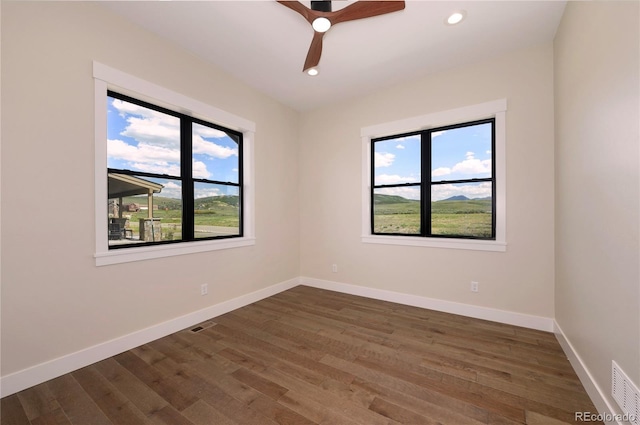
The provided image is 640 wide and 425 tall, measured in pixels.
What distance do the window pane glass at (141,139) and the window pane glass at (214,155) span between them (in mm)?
250

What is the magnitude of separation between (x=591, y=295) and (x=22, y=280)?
3930 millimetres

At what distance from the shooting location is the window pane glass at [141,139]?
2.42m

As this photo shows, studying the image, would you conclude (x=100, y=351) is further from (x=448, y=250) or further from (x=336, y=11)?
(x=448, y=250)

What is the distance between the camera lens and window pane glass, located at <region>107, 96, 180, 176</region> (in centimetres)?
242

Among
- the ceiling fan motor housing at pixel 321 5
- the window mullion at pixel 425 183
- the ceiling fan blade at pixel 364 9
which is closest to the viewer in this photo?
the ceiling fan blade at pixel 364 9

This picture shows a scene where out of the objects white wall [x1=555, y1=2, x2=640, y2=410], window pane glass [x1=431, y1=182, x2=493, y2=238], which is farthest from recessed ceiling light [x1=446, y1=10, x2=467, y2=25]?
window pane glass [x1=431, y1=182, x2=493, y2=238]

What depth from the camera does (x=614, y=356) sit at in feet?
4.65

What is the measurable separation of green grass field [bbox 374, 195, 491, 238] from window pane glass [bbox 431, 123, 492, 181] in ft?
1.16

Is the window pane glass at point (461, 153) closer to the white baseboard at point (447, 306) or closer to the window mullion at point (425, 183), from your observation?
the window mullion at point (425, 183)

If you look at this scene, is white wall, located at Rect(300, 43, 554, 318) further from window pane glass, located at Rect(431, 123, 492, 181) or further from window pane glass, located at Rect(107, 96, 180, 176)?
window pane glass, located at Rect(107, 96, 180, 176)

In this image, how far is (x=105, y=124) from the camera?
2.23 meters

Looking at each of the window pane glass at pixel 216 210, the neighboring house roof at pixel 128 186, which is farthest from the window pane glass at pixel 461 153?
the neighboring house roof at pixel 128 186

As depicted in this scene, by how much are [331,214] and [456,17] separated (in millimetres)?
2792

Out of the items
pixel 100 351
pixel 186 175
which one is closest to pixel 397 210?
pixel 186 175
